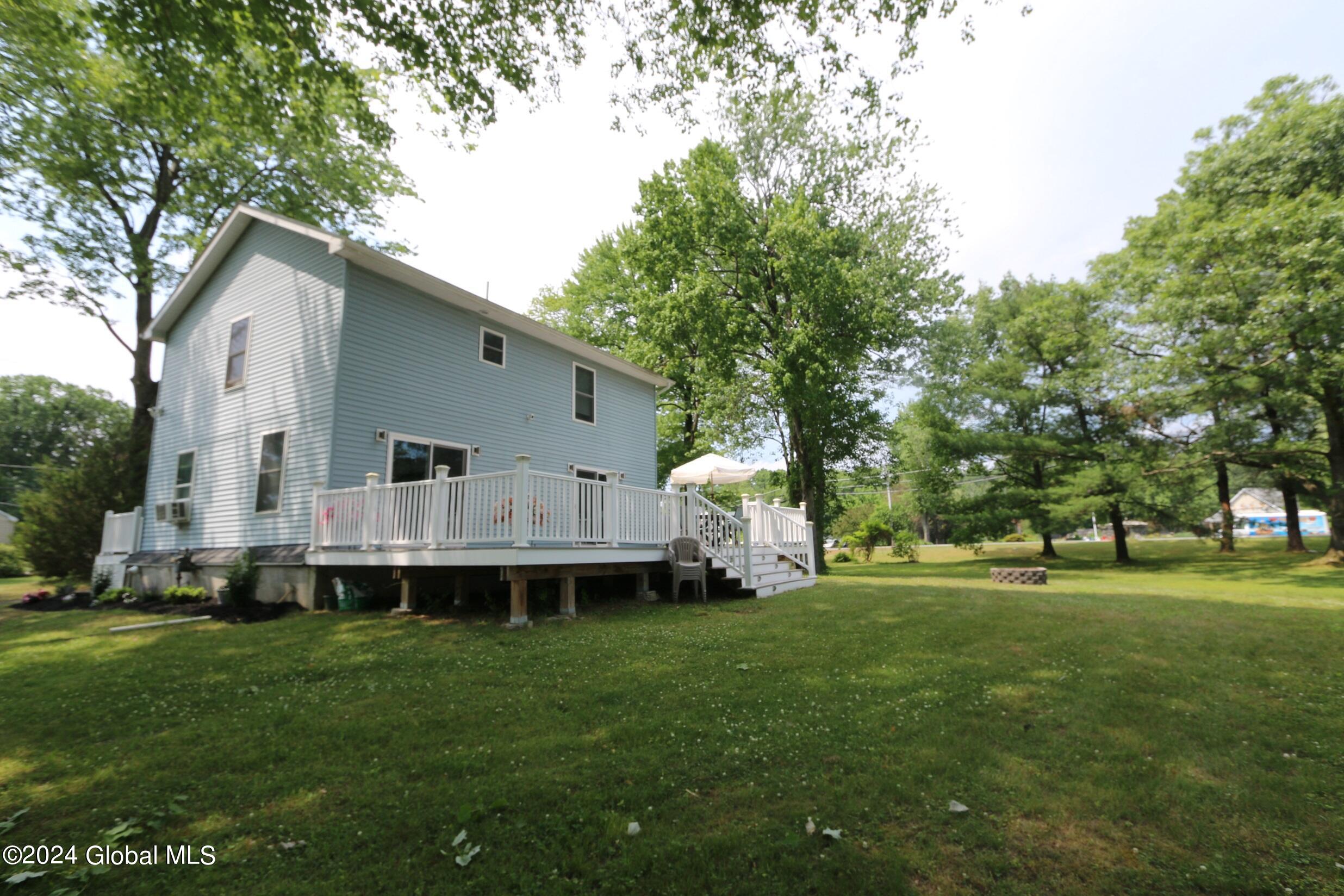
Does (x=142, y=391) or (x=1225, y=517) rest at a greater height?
(x=142, y=391)

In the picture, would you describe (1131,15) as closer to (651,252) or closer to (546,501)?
(546,501)

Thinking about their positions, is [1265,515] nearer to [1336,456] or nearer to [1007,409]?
[1007,409]

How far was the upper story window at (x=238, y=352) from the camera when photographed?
12305 mm

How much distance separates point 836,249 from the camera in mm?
20719

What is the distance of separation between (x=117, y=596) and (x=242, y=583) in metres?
4.39

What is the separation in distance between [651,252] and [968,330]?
14.5 meters

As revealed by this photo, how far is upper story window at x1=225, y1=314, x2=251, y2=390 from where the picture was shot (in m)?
12.3

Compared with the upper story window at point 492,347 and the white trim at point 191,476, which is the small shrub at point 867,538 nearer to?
the upper story window at point 492,347

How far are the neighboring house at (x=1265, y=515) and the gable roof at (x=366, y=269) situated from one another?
5491 cm

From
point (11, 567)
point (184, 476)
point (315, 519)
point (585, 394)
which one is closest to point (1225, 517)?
point (585, 394)

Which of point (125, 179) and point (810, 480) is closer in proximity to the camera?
point (125, 179)

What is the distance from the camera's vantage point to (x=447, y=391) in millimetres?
11859

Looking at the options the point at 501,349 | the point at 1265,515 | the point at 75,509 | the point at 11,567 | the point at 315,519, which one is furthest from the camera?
the point at 1265,515

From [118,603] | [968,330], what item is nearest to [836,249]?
[968,330]
